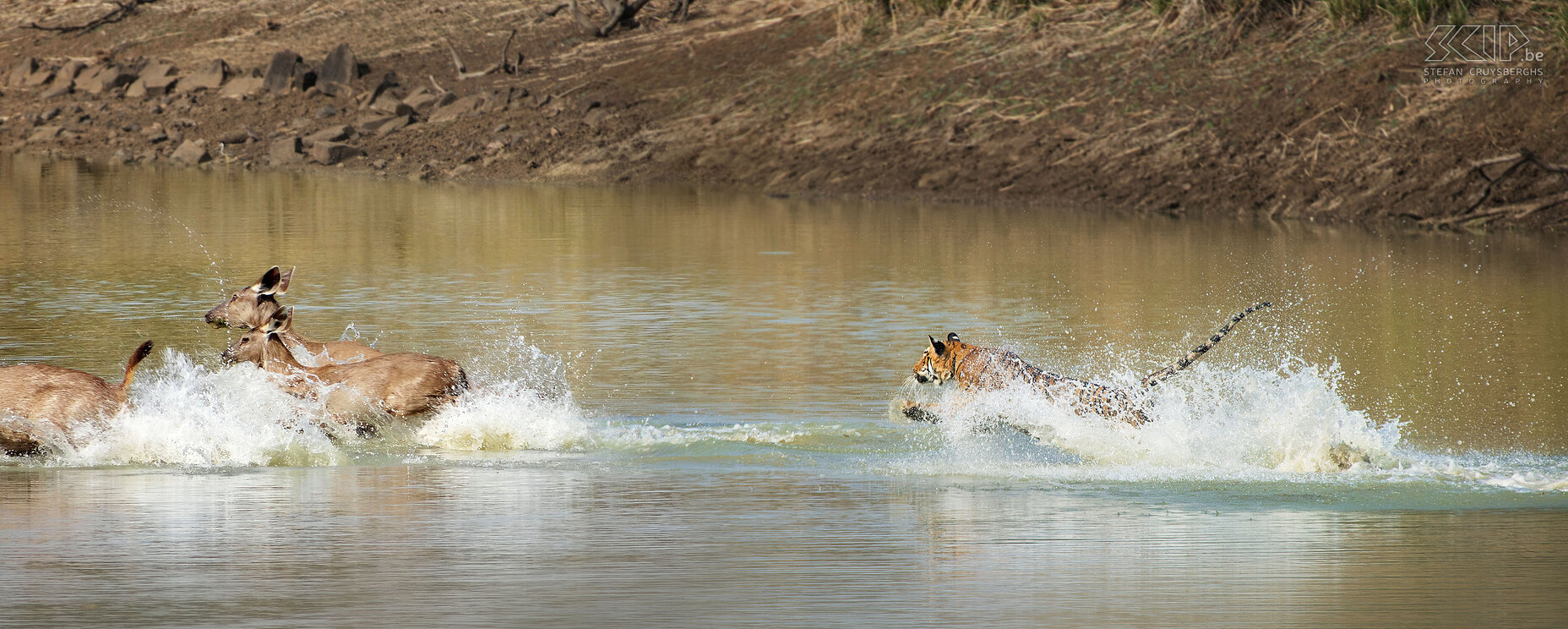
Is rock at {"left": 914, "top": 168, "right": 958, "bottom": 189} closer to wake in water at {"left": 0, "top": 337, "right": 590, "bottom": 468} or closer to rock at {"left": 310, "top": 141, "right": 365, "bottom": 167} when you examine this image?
rock at {"left": 310, "top": 141, "right": 365, "bottom": 167}

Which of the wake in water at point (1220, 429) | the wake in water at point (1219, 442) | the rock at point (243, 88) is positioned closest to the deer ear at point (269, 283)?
the wake in water at point (1219, 442)

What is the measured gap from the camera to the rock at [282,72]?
42812 millimetres

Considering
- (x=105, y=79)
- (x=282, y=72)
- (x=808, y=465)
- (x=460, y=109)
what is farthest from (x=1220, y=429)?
(x=105, y=79)

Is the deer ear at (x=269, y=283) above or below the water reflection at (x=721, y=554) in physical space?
above

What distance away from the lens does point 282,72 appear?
4297cm

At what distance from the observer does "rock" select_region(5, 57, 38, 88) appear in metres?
47.9

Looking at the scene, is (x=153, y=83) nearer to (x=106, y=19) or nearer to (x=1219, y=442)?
(x=106, y=19)

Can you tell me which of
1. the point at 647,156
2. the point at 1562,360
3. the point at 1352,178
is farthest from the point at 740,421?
the point at 647,156

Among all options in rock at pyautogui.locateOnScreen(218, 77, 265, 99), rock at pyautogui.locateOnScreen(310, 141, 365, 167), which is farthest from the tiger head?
rock at pyautogui.locateOnScreen(218, 77, 265, 99)

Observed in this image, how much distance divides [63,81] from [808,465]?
4044 centimetres

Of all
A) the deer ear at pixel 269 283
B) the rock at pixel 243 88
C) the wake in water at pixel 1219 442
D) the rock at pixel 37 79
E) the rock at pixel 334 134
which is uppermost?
the rock at pixel 37 79

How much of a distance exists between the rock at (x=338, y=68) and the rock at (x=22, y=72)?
962cm

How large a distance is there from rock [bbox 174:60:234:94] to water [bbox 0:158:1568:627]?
24412 millimetres

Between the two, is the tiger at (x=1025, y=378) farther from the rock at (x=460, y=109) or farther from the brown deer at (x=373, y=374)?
the rock at (x=460, y=109)
